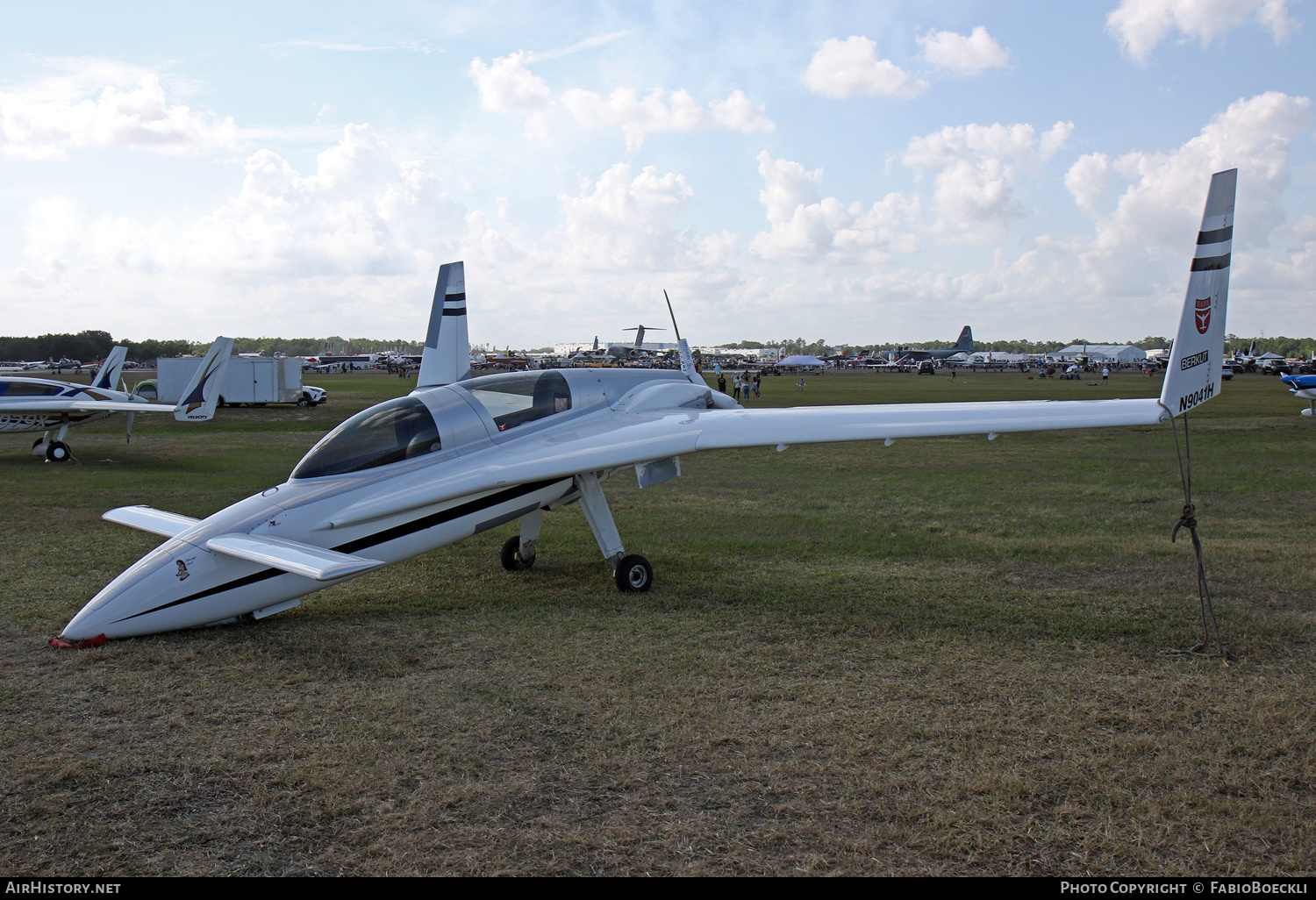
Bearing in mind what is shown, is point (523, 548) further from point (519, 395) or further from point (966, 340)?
point (966, 340)

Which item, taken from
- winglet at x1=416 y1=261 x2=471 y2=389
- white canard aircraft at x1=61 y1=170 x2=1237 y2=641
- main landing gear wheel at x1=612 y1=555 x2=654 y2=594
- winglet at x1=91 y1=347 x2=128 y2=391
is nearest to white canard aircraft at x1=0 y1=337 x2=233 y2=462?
winglet at x1=91 y1=347 x2=128 y2=391

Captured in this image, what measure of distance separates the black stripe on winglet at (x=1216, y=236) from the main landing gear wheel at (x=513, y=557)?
286 inches

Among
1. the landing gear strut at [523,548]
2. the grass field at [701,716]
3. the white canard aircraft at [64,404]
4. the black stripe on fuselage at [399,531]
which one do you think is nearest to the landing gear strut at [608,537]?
the grass field at [701,716]

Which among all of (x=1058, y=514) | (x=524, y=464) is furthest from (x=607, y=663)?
(x=1058, y=514)

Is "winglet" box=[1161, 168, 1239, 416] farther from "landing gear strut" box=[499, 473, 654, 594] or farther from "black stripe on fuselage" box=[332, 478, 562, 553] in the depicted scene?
"black stripe on fuselage" box=[332, 478, 562, 553]

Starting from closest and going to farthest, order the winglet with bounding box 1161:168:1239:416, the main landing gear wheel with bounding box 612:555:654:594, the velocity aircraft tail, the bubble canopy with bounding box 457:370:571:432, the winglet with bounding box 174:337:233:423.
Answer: the winglet with bounding box 1161:168:1239:416 → the bubble canopy with bounding box 457:370:571:432 → the main landing gear wheel with bounding box 612:555:654:594 → the winglet with bounding box 174:337:233:423 → the velocity aircraft tail

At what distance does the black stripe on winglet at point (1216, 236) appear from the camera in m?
6.23

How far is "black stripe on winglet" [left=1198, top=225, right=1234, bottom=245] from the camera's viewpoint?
245 inches

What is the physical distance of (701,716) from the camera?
5.45m

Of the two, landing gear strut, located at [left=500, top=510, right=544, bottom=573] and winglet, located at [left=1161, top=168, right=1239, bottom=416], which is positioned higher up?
winglet, located at [left=1161, top=168, right=1239, bottom=416]

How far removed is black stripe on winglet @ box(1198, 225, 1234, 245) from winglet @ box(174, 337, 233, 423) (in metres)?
22.6

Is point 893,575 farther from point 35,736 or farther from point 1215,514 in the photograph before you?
point 35,736

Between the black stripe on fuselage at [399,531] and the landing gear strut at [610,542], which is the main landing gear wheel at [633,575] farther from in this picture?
the black stripe on fuselage at [399,531]
